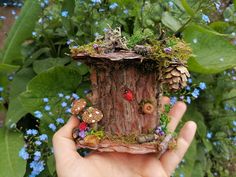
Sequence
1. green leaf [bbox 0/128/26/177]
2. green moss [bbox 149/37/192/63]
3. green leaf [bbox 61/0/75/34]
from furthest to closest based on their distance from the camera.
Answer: green leaf [bbox 61/0/75/34] → green leaf [bbox 0/128/26/177] → green moss [bbox 149/37/192/63]

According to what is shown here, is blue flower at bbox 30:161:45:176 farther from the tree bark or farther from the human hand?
the tree bark

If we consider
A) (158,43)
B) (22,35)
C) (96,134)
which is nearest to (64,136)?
(96,134)

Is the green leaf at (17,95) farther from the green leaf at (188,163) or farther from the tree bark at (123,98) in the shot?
the green leaf at (188,163)

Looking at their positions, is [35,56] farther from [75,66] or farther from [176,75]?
[176,75]

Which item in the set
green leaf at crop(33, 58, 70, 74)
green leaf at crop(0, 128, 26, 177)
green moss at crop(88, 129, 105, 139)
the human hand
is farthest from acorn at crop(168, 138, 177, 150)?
green leaf at crop(33, 58, 70, 74)

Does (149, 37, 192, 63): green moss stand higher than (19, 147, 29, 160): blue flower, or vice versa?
(149, 37, 192, 63): green moss

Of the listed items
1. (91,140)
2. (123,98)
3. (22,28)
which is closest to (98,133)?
(91,140)
